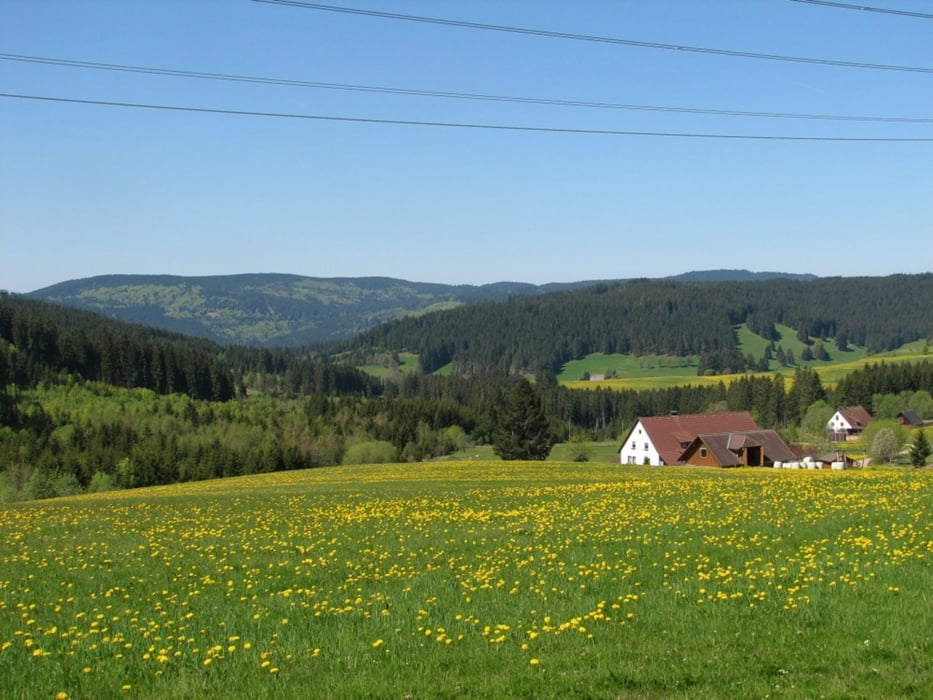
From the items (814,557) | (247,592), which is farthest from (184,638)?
(814,557)

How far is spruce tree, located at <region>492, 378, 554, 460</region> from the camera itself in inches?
4003

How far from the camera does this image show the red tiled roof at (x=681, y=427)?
306 ft

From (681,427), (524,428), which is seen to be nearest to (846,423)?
(681,427)

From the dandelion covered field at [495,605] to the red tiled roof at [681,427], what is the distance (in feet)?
224

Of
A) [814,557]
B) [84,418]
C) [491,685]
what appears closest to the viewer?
[491,685]

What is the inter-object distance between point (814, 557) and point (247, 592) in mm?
10758

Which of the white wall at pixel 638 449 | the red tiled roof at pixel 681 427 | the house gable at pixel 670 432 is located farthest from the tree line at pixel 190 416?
the red tiled roof at pixel 681 427

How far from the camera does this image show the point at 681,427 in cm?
9662

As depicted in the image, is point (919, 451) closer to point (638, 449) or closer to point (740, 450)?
point (740, 450)

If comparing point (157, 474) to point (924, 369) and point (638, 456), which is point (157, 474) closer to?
point (638, 456)

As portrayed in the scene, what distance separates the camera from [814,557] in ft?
51.1

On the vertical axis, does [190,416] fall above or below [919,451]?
below

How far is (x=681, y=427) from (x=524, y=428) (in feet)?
61.7

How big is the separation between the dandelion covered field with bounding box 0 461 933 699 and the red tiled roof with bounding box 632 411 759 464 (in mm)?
68314
